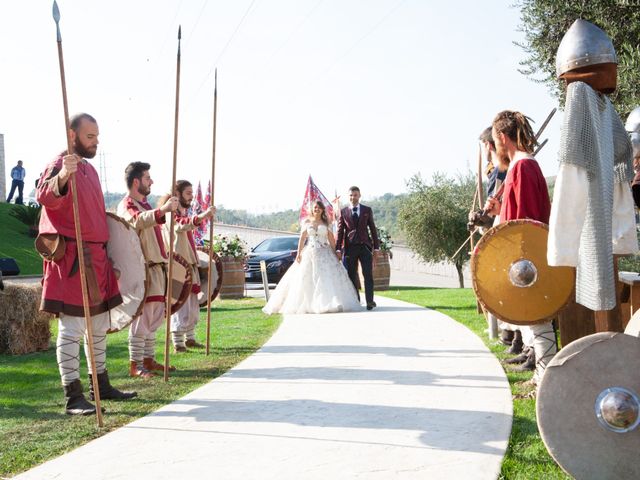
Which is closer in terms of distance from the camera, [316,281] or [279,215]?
[316,281]

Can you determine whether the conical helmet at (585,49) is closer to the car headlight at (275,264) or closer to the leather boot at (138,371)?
the leather boot at (138,371)

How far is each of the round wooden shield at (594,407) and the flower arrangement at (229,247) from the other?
14756 mm

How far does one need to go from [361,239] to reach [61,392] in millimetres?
7552

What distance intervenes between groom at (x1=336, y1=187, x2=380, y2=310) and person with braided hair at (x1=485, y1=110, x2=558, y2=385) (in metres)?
7.61

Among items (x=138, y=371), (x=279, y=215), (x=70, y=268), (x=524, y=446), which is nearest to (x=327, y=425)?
(x=524, y=446)

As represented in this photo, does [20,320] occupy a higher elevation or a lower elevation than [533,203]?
lower

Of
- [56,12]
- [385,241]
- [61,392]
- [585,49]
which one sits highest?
[56,12]

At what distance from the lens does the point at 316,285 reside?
44.4 ft

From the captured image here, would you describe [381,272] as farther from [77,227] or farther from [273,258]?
[77,227]

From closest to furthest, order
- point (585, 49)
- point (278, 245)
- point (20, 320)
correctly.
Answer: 1. point (585, 49)
2. point (20, 320)
3. point (278, 245)

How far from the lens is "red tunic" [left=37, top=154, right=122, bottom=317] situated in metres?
5.44

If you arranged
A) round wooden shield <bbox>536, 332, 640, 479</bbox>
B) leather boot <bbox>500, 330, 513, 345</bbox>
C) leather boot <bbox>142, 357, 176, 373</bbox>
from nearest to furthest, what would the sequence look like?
1. round wooden shield <bbox>536, 332, 640, 479</bbox>
2. leather boot <bbox>142, 357, 176, 373</bbox>
3. leather boot <bbox>500, 330, 513, 345</bbox>

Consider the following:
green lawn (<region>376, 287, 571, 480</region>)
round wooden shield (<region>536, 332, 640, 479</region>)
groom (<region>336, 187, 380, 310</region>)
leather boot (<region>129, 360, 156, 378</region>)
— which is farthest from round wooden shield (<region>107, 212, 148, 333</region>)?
groom (<region>336, 187, 380, 310</region>)

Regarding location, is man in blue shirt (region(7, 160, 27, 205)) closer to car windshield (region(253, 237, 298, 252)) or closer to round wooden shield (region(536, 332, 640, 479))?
car windshield (region(253, 237, 298, 252))
